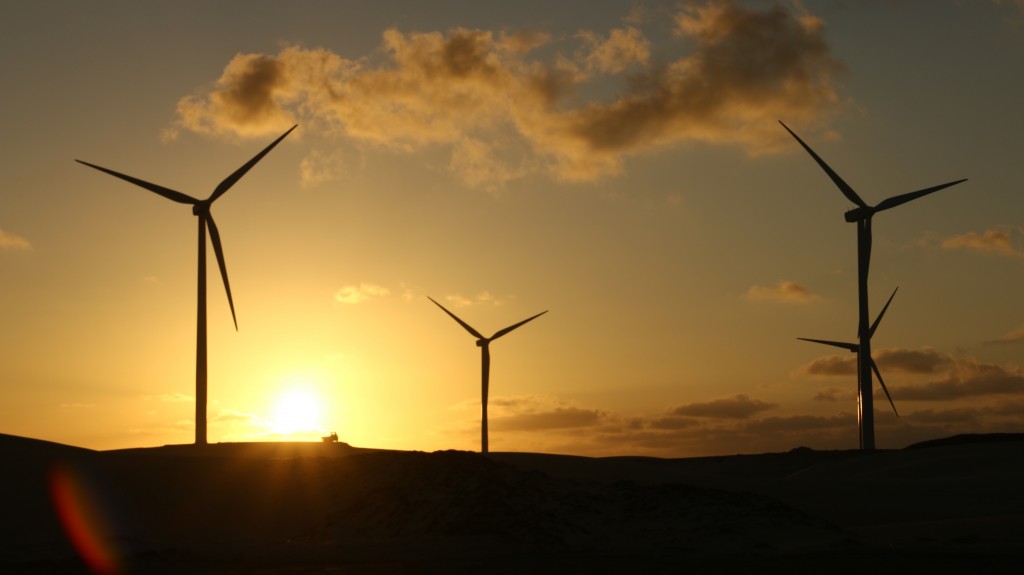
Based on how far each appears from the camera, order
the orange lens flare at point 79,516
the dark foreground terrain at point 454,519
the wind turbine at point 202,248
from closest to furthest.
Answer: the dark foreground terrain at point 454,519 < the orange lens flare at point 79,516 < the wind turbine at point 202,248

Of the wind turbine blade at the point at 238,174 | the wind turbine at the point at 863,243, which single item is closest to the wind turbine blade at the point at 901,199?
the wind turbine at the point at 863,243

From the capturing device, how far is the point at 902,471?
57.1 metres

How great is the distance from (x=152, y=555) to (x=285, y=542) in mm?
4559

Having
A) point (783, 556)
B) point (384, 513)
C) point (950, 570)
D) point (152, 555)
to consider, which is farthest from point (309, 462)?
point (950, 570)

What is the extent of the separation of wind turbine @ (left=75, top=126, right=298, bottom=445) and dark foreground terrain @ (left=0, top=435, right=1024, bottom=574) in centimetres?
1020

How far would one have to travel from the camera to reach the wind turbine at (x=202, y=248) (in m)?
54.1

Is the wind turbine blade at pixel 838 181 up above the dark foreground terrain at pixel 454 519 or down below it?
above

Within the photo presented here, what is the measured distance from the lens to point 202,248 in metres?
56.6

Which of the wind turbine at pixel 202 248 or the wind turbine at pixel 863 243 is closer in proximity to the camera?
the wind turbine at pixel 202 248

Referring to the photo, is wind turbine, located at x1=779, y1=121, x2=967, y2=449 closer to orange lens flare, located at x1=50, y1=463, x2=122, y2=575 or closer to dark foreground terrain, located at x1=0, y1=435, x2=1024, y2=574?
dark foreground terrain, located at x1=0, y1=435, x2=1024, y2=574

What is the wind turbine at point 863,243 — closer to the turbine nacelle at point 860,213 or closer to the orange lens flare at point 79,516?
the turbine nacelle at point 860,213

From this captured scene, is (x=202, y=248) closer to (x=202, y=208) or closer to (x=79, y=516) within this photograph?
(x=202, y=208)

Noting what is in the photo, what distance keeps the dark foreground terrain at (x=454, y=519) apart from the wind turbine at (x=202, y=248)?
10200mm

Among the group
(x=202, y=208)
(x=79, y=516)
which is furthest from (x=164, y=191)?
(x=79, y=516)
